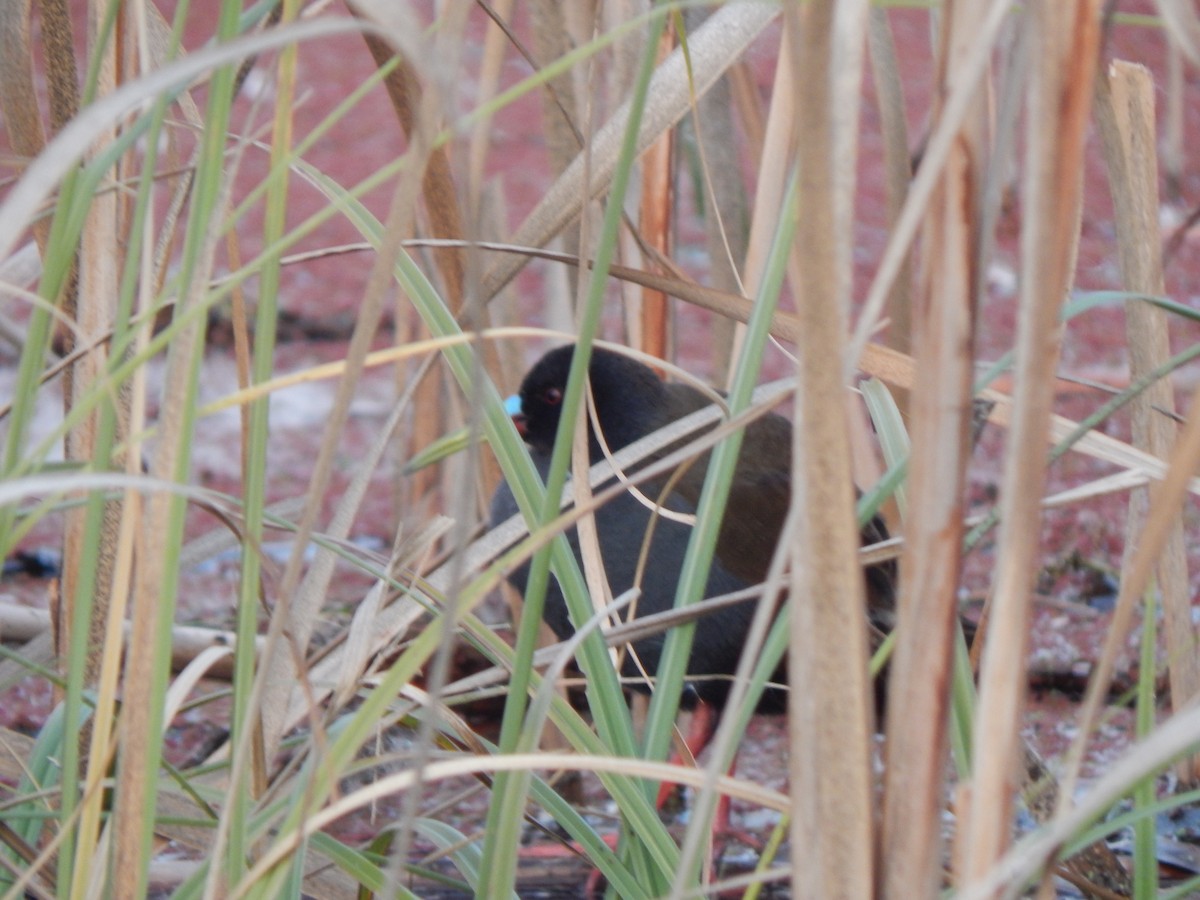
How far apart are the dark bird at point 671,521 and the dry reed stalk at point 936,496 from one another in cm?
105

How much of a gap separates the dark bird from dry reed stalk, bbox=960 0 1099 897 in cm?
107

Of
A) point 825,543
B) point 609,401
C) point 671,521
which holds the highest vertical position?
point 825,543

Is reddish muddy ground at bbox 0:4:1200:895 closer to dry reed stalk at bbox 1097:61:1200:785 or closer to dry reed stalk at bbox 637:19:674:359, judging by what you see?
dry reed stalk at bbox 1097:61:1200:785

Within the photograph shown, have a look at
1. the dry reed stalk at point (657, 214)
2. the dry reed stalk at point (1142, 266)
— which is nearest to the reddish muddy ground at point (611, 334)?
the dry reed stalk at point (1142, 266)

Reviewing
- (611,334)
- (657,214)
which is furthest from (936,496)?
(611,334)

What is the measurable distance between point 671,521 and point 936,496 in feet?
4.37

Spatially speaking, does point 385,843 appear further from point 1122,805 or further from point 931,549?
point 1122,805

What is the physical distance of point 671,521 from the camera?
6.38ft

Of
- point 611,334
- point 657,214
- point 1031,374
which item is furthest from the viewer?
point 611,334

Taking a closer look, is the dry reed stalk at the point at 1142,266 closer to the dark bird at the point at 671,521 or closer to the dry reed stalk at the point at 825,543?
the dark bird at the point at 671,521

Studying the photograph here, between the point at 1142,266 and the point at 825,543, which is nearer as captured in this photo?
the point at 825,543

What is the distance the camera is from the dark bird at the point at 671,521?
5.95ft

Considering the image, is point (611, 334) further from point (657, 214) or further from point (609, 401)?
point (657, 214)

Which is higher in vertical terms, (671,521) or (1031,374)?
(1031,374)
